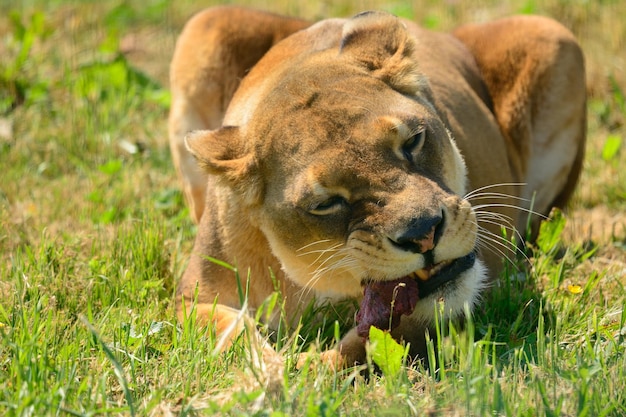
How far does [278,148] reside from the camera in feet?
12.4

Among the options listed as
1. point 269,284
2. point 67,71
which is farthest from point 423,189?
point 67,71

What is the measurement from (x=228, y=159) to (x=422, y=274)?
3.09 feet

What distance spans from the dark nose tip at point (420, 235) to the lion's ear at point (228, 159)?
732 millimetres

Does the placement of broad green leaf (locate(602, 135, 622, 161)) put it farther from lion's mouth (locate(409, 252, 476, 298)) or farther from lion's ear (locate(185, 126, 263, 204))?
lion's ear (locate(185, 126, 263, 204))

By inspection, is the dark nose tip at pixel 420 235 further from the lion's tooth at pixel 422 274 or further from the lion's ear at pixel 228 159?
the lion's ear at pixel 228 159

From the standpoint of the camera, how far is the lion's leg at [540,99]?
5.55 metres

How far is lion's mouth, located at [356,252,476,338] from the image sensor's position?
142 inches

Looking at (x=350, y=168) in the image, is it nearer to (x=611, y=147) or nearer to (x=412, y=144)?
(x=412, y=144)

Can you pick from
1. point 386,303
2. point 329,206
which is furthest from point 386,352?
point 329,206

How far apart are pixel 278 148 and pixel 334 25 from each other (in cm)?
128

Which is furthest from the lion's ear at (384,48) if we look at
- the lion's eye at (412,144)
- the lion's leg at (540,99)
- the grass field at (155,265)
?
the lion's leg at (540,99)

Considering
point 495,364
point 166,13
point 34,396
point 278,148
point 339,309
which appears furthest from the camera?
point 166,13

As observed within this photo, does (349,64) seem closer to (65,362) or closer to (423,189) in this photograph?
(423,189)

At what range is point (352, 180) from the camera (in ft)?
11.6
